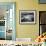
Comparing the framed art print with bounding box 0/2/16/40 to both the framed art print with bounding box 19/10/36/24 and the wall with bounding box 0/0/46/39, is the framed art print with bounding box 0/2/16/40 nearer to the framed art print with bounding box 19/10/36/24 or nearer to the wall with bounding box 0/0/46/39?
the wall with bounding box 0/0/46/39

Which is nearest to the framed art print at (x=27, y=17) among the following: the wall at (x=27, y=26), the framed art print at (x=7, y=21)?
the wall at (x=27, y=26)

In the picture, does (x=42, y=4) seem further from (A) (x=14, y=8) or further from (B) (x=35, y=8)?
(A) (x=14, y=8)

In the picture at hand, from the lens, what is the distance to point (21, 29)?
536 cm

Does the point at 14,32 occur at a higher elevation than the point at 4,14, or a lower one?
lower

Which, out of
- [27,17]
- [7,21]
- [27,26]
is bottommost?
[27,26]

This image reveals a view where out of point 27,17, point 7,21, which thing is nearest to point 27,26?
point 27,17

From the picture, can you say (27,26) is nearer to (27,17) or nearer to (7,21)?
(27,17)

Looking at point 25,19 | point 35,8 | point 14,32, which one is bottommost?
point 14,32

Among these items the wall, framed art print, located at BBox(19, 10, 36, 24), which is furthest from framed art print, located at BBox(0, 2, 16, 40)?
framed art print, located at BBox(19, 10, 36, 24)

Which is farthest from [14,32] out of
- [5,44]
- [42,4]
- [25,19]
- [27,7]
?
[5,44]

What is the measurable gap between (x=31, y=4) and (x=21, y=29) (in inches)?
39.4

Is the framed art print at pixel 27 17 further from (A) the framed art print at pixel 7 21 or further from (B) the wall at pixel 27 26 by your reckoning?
(A) the framed art print at pixel 7 21

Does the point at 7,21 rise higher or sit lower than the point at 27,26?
higher

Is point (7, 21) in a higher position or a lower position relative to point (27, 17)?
lower
